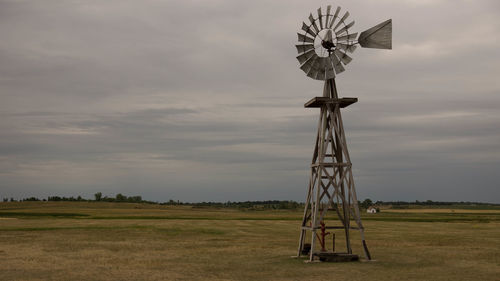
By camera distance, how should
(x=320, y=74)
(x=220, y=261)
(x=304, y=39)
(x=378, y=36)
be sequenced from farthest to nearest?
(x=304, y=39), (x=320, y=74), (x=378, y=36), (x=220, y=261)

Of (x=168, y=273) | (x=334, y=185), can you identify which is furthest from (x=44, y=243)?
(x=334, y=185)

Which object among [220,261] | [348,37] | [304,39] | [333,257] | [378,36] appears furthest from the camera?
[304,39]

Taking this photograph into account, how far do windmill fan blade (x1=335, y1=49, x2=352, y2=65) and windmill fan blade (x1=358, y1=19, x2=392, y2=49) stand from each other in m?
1.09

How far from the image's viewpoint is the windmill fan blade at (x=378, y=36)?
25781 millimetres

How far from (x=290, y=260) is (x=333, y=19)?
12.8m

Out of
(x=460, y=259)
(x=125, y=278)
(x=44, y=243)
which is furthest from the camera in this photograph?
(x=44, y=243)

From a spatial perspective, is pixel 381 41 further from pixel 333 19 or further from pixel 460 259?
pixel 460 259

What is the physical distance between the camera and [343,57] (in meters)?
25.9

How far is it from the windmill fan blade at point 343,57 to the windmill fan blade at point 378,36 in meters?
1.09

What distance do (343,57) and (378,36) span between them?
215cm

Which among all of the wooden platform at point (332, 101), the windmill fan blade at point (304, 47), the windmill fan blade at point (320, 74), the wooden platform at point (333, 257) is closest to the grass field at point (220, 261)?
the wooden platform at point (333, 257)

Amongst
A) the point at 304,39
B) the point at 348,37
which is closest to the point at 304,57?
the point at 304,39

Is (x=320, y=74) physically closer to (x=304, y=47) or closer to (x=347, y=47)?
(x=304, y=47)

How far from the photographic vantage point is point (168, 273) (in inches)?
837
